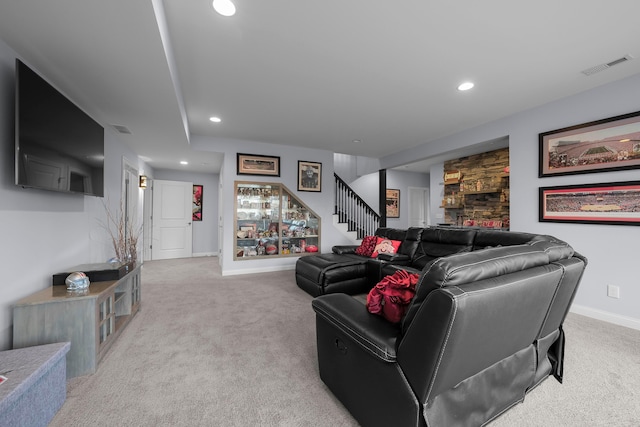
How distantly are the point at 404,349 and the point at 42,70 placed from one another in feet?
10.8

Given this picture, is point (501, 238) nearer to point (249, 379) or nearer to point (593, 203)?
point (593, 203)

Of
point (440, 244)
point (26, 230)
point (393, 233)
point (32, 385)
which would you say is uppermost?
point (26, 230)

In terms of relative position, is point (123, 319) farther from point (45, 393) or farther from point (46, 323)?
point (45, 393)

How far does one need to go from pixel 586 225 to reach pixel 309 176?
169 inches

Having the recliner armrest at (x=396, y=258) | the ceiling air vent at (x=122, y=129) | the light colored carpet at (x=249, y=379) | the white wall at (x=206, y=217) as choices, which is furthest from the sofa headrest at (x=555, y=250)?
the white wall at (x=206, y=217)

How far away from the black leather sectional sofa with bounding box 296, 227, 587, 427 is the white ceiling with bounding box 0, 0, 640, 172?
1.70 meters

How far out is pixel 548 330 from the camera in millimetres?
1643

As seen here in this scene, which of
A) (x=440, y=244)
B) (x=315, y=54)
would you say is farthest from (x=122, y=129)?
(x=440, y=244)

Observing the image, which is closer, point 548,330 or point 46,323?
point 548,330

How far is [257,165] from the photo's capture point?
522 centimetres

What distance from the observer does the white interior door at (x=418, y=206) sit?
888 cm

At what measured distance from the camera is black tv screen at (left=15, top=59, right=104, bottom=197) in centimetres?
177

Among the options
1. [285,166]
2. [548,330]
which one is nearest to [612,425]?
[548,330]

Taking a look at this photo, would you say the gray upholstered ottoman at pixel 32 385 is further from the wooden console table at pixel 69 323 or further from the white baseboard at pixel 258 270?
the white baseboard at pixel 258 270
